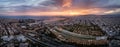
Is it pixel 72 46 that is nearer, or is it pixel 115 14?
pixel 72 46

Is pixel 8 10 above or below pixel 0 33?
above

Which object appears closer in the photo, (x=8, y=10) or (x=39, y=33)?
(x=8, y=10)

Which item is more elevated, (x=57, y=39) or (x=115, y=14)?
(x=115, y=14)

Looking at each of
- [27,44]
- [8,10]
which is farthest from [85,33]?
[8,10]

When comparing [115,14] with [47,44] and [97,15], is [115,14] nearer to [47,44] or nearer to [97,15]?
[97,15]

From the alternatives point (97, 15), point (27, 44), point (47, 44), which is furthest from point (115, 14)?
point (27, 44)

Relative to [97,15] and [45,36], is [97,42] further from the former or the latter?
[45,36]
